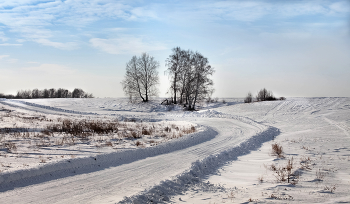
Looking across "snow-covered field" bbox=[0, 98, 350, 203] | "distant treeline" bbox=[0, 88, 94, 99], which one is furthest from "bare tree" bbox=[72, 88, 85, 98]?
"snow-covered field" bbox=[0, 98, 350, 203]

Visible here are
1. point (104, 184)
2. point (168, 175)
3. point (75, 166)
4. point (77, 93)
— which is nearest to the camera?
point (104, 184)

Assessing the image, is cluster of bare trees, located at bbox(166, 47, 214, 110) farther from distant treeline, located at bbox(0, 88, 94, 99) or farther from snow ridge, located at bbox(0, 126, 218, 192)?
distant treeline, located at bbox(0, 88, 94, 99)

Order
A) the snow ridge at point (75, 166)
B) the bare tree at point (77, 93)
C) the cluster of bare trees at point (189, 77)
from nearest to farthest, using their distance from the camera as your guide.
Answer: the snow ridge at point (75, 166)
the cluster of bare trees at point (189, 77)
the bare tree at point (77, 93)

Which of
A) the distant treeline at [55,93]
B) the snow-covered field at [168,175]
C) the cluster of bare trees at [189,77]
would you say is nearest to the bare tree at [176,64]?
the cluster of bare trees at [189,77]

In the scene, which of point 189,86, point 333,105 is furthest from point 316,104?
point 189,86

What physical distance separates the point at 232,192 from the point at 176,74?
42.8 meters

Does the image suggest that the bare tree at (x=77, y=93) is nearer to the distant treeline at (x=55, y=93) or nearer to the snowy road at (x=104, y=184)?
the distant treeline at (x=55, y=93)

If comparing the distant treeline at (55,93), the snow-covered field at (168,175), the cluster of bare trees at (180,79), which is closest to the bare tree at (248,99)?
the cluster of bare trees at (180,79)

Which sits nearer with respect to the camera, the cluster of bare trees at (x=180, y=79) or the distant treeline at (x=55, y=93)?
the cluster of bare trees at (x=180, y=79)

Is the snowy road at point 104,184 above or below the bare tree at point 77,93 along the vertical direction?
below

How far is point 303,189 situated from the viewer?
237 inches

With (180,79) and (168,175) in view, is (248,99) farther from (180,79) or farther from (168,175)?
(168,175)

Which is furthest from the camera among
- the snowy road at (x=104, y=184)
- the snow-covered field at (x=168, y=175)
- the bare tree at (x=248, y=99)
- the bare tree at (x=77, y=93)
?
the bare tree at (x=77, y=93)

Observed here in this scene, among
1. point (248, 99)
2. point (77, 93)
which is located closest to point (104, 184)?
point (248, 99)
